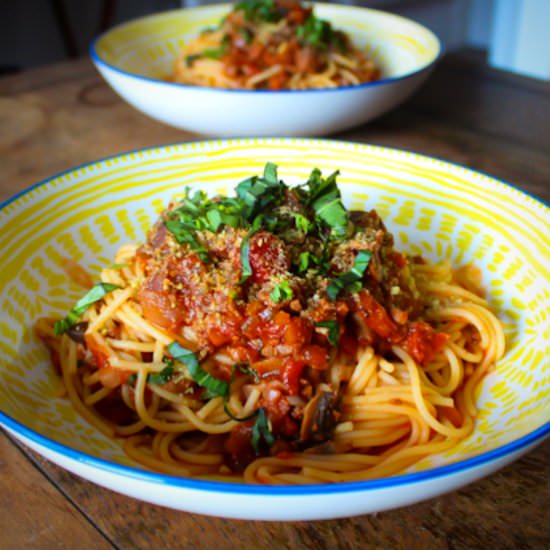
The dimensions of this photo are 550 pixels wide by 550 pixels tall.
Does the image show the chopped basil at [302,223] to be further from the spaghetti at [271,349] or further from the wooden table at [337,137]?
the wooden table at [337,137]

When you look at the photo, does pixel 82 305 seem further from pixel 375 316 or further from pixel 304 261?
pixel 375 316

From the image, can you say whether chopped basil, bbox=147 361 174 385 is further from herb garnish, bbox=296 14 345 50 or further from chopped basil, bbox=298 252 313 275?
herb garnish, bbox=296 14 345 50

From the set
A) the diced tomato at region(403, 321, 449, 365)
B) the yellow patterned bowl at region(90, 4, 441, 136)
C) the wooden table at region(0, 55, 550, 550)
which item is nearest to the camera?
the wooden table at region(0, 55, 550, 550)

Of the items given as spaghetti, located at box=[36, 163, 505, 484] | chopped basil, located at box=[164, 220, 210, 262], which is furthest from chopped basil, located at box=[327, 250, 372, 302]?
chopped basil, located at box=[164, 220, 210, 262]

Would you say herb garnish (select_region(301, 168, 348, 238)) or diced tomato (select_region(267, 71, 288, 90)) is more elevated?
herb garnish (select_region(301, 168, 348, 238))

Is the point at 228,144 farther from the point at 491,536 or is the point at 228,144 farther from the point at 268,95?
the point at 491,536

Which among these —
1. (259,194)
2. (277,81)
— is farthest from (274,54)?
(259,194)

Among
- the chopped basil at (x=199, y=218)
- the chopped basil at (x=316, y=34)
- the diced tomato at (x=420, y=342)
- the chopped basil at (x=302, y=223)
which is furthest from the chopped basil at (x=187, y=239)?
the chopped basil at (x=316, y=34)
